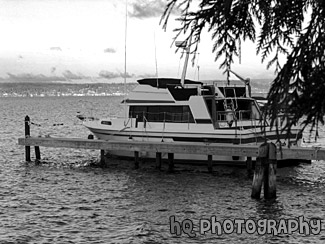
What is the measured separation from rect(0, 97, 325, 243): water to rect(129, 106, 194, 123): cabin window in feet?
8.07

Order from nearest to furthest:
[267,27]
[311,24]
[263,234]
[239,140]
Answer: [311,24]
[267,27]
[263,234]
[239,140]

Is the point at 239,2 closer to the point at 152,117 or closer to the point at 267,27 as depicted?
the point at 267,27

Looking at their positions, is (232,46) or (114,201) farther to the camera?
(114,201)

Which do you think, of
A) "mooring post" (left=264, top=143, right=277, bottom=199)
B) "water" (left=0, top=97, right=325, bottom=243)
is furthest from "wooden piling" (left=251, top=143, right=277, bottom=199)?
"water" (left=0, top=97, right=325, bottom=243)

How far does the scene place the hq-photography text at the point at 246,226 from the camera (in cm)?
1480

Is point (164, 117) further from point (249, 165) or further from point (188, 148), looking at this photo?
point (249, 165)

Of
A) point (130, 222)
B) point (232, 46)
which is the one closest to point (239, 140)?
point (130, 222)

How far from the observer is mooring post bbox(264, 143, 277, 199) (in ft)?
55.7

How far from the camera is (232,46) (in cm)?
462

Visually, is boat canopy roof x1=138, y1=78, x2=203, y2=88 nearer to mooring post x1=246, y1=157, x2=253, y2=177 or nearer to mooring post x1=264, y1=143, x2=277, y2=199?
mooring post x1=246, y1=157, x2=253, y2=177

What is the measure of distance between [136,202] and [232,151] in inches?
212

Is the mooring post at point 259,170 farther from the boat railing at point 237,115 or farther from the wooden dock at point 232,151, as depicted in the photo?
the boat railing at point 237,115

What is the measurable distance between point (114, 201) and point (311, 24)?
16.0 meters

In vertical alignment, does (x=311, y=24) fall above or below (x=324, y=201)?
above
